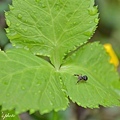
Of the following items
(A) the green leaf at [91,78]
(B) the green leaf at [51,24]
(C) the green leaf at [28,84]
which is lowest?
(A) the green leaf at [91,78]

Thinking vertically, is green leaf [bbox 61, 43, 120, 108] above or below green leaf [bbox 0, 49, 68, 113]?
below

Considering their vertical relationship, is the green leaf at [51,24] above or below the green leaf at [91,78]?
above

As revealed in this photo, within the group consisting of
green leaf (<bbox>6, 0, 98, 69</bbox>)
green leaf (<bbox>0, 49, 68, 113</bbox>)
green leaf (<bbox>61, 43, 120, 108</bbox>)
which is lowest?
green leaf (<bbox>61, 43, 120, 108</bbox>)

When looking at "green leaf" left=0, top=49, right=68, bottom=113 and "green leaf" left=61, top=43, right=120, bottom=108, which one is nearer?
"green leaf" left=0, top=49, right=68, bottom=113

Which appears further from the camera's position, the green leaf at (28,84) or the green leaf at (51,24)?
the green leaf at (51,24)

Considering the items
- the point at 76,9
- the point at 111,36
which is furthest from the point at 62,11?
the point at 111,36
